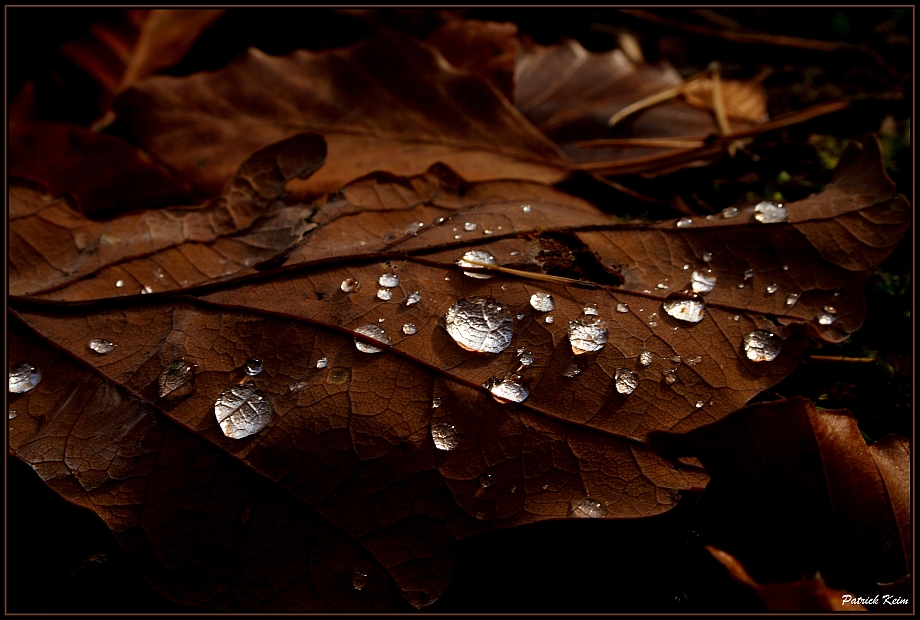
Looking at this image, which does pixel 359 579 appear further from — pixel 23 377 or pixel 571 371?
pixel 23 377

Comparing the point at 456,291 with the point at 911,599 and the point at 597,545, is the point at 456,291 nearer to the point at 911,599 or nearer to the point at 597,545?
the point at 597,545

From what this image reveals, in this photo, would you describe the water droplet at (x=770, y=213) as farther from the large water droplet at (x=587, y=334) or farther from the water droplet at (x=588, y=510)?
the water droplet at (x=588, y=510)

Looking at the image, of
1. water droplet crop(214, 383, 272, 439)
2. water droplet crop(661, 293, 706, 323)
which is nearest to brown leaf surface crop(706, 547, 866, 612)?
water droplet crop(661, 293, 706, 323)

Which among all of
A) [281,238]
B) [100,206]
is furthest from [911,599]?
[100,206]

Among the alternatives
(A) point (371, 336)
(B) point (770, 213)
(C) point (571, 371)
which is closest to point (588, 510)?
(C) point (571, 371)

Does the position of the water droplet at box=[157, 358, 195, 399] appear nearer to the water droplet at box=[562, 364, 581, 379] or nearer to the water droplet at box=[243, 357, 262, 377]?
the water droplet at box=[243, 357, 262, 377]
